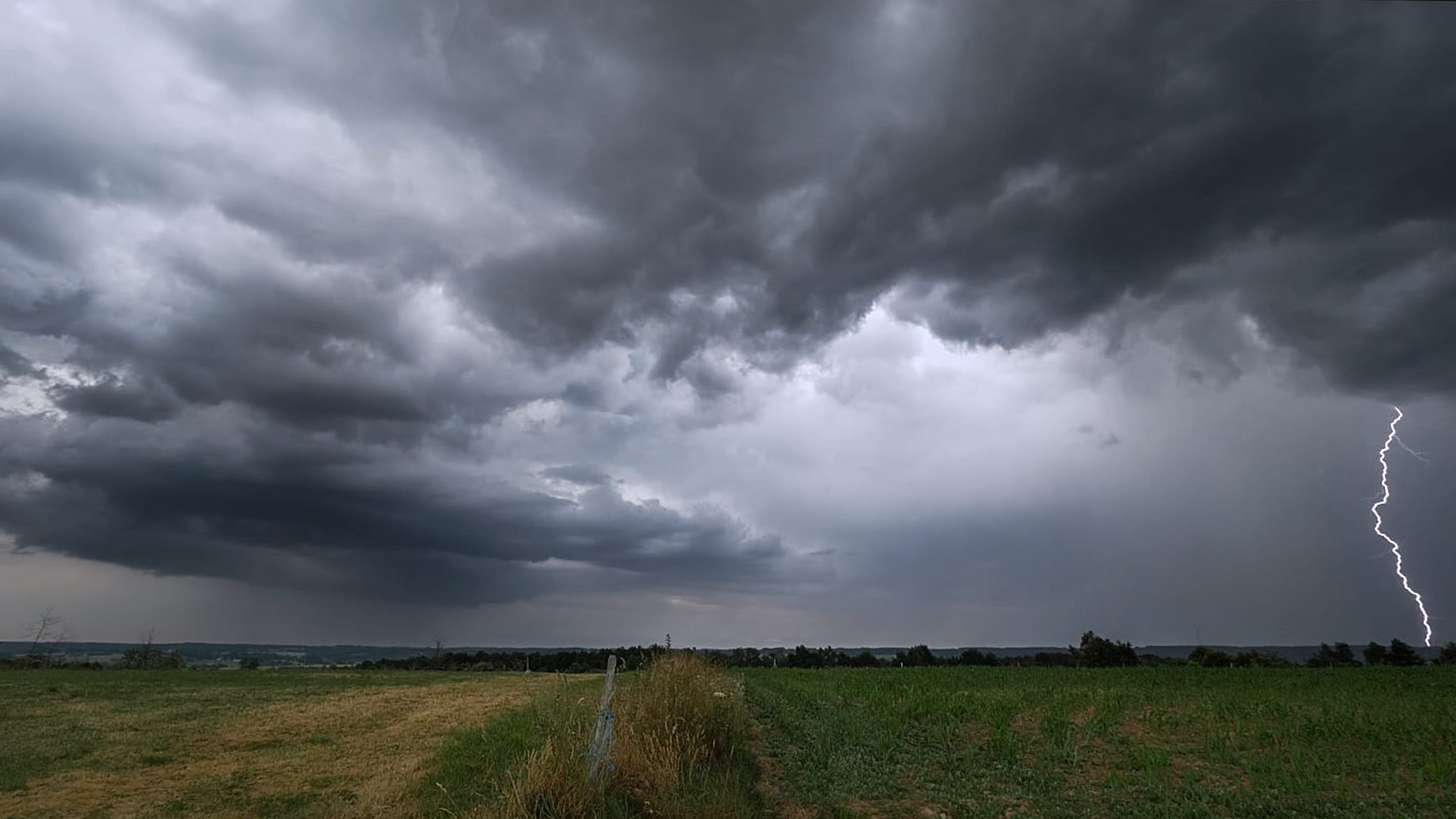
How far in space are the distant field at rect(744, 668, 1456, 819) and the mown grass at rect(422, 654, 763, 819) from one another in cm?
114

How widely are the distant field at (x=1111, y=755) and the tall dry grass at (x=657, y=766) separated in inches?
40.7

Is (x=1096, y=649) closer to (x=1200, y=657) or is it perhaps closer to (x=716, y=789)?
(x=1200, y=657)

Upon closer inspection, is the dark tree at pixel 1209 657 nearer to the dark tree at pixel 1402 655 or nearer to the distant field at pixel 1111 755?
the dark tree at pixel 1402 655

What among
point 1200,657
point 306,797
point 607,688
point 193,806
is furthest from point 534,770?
point 1200,657

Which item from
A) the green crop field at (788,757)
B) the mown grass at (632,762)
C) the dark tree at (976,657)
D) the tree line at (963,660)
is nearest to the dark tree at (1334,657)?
the tree line at (963,660)

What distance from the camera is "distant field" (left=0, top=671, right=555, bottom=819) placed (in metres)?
14.5

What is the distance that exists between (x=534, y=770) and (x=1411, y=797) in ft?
42.5

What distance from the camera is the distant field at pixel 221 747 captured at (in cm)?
1451

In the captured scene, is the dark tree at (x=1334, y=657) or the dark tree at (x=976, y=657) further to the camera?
the dark tree at (x=976, y=657)

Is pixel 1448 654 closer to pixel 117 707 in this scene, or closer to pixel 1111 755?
pixel 1111 755

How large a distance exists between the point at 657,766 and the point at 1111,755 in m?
9.08

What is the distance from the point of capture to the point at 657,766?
1090 centimetres

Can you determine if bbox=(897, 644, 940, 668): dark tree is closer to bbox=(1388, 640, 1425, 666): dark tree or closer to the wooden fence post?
bbox=(1388, 640, 1425, 666): dark tree

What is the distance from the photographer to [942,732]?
16203mm
